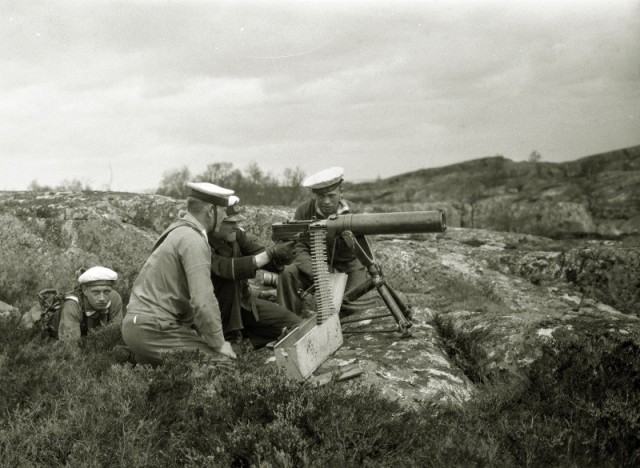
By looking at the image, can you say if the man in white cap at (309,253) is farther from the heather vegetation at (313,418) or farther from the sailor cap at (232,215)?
the heather vegetation at (313,418)

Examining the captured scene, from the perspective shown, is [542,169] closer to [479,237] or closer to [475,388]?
[479,237]

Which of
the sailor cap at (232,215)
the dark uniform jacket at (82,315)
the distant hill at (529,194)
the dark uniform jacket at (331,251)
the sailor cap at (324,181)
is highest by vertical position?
the sailor cap at (324,181)

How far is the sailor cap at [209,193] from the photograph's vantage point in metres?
5.80

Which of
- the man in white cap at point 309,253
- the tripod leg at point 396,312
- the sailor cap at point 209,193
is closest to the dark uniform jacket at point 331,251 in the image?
the man in white cap at point 309,253

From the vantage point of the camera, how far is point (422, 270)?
10.6 m

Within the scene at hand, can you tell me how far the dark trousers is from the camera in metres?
6.88

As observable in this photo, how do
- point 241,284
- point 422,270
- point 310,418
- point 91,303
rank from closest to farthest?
1. point 310,418
2. point 241,284
3. point 91,303
4. point 422,270

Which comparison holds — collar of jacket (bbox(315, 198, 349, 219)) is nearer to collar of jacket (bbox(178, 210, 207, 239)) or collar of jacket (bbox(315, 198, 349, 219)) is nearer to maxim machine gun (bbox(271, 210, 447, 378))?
maxim machine gun (bbox(271, 210, 447, 378))

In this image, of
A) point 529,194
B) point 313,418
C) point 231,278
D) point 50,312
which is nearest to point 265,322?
point 231,278

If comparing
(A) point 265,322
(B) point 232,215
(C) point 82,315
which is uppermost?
(B) point 232,215

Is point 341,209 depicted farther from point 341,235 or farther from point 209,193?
point 209,193

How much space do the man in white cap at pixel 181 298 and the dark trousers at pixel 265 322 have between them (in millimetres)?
1071

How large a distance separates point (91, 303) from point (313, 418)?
3.60 m

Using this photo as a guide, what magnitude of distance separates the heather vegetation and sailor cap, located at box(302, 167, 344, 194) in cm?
252
